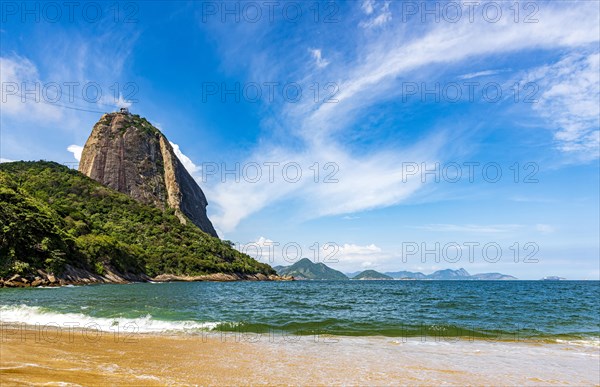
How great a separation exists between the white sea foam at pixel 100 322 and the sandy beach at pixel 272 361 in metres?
1.89

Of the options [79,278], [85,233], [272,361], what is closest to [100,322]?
[272,361]

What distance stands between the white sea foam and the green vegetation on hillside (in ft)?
127

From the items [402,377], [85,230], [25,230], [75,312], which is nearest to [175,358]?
[402,377]

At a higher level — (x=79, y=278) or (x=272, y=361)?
(x=272, y=361)

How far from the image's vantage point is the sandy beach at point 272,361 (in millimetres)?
9016

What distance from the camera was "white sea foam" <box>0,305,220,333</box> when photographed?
18.1m

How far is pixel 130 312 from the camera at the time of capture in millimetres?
22672

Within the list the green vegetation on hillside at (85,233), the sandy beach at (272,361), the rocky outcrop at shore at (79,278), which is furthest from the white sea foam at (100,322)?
the green vegetation on hillside at (85,233)

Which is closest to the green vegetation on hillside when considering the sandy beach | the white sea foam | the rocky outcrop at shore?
the rocky outcrop at shore

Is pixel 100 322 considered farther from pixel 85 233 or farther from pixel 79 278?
pixel 85 233

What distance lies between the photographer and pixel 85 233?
8644 cm

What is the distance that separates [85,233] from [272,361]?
9053cm

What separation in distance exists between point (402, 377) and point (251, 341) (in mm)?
7601

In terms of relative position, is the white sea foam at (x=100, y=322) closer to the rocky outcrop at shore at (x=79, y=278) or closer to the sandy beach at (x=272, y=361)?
the sandy beach at (x=272, y=361)
